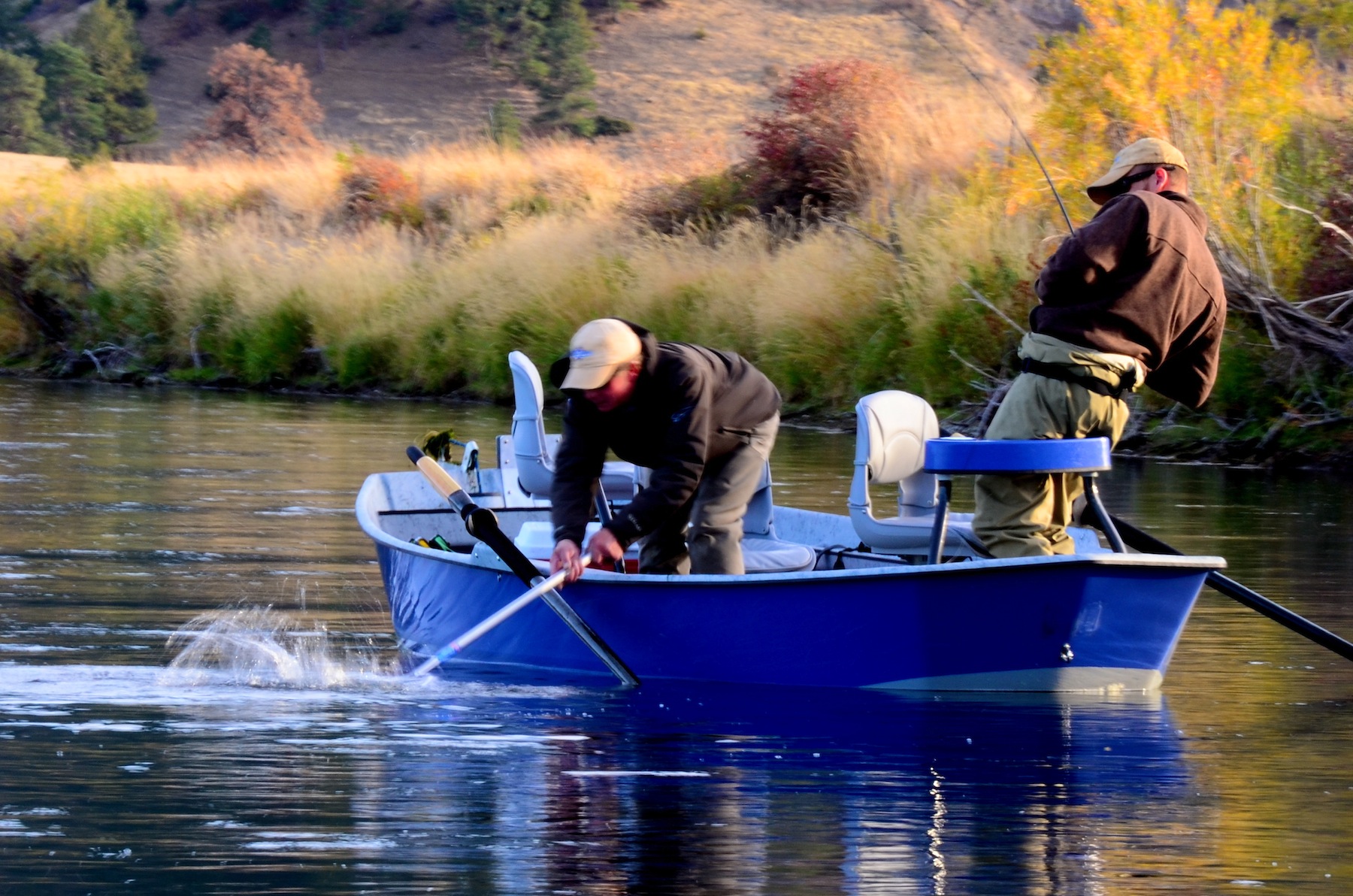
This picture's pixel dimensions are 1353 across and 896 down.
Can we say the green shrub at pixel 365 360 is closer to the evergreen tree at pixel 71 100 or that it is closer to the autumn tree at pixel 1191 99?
the autumn tree at pixel 1191 99

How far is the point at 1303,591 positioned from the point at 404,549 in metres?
4.12

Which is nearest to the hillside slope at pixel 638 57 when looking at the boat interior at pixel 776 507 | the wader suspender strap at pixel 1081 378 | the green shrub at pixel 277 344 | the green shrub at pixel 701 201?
A: the green shrub at pixel 701 201

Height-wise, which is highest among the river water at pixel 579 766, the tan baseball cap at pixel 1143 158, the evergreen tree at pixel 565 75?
the evergreen tree at pixel 565 75

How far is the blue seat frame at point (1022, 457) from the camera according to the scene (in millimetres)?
6617

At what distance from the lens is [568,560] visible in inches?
277

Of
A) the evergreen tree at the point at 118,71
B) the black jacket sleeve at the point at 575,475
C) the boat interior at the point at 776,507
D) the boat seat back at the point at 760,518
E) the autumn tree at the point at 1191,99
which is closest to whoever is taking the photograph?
the black jacket sleeve at the point at 575,475

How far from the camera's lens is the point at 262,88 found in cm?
5291

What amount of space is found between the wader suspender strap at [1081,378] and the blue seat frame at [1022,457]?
0.69 feet

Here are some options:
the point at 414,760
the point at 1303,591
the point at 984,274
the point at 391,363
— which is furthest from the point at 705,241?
the point at 414,760

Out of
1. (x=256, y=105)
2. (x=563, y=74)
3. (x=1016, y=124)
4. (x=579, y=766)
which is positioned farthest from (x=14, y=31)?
(x=579, y=766)

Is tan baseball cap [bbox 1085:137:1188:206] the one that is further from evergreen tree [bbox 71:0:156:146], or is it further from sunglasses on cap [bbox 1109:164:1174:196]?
evergreen tree [bbox 71:0:156:146]

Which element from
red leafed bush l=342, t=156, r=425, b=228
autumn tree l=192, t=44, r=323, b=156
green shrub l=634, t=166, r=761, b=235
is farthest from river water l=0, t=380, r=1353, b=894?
autumn tree l=192, t=44, r=323, b=156

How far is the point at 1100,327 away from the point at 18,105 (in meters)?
49.2

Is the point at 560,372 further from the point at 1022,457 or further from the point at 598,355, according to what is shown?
the point at 1022,457
